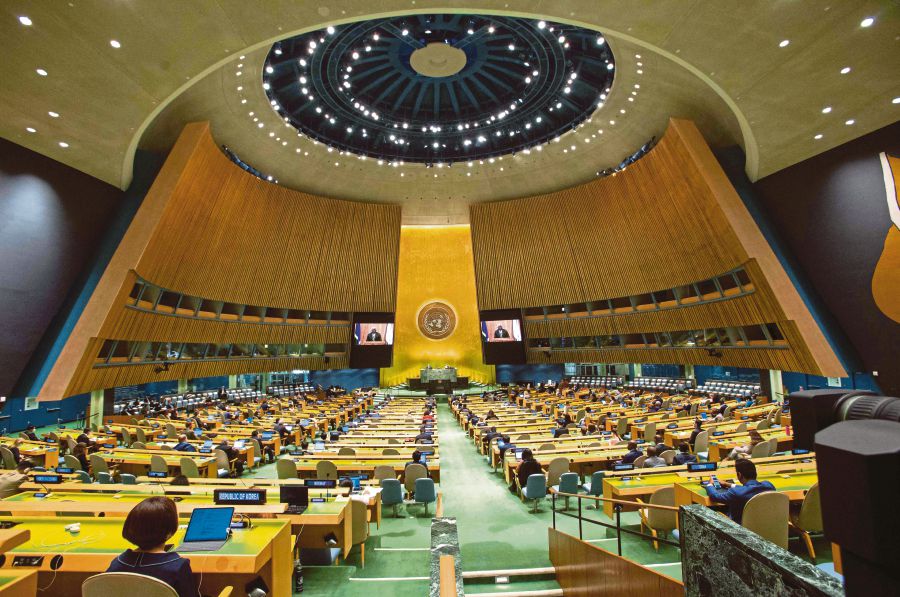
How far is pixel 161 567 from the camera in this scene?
2145 mm

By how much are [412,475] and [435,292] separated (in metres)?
23.9

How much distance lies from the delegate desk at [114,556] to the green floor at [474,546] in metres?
1.25

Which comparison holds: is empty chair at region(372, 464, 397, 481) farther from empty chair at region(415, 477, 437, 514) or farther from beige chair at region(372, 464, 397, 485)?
empty chair at region(415, 477, 437, 514)

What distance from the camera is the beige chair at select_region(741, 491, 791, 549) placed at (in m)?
3.57

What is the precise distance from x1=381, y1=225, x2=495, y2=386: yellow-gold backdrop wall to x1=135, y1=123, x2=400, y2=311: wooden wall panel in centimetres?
489

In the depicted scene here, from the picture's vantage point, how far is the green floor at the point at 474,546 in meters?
4.41

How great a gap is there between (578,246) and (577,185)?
10.7 feet

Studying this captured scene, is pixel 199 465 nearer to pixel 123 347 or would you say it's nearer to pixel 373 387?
pixel 123 347

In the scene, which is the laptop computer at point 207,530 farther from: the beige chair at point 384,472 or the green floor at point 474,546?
the beige chair at point 384,472

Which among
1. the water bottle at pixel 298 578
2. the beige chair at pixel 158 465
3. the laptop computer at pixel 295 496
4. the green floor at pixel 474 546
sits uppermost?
the laptop computer at pixel 295 496

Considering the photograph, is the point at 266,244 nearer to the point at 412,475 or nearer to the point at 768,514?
the point at 412,475

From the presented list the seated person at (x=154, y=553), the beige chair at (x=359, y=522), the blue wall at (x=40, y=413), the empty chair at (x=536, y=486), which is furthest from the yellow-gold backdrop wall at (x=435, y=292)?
the seated person at (x=154, y=553)

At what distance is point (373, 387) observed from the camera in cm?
2859

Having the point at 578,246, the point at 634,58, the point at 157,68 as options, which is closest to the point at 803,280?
the point at 634,58
